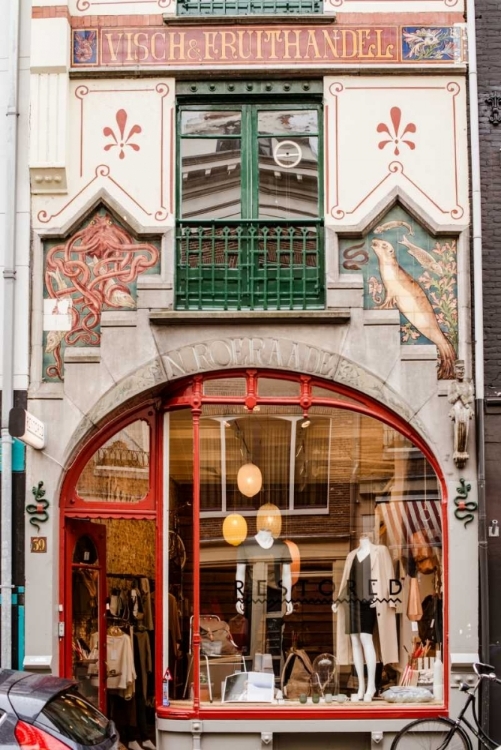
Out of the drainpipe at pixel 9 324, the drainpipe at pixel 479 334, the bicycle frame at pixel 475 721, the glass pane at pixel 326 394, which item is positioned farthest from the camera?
the glass pane at pixel 326 394

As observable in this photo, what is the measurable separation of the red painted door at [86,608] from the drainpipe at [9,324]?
0.73m

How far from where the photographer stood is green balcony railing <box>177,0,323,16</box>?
1485cm

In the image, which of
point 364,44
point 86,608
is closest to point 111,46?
point 364,44

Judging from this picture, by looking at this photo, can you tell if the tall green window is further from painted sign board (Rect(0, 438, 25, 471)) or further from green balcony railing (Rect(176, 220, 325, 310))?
painted sign board (Rect(0, 438, 25, 471))

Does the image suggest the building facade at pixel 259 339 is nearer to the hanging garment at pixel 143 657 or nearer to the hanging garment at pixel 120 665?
the hanging garment at pixel 120 665

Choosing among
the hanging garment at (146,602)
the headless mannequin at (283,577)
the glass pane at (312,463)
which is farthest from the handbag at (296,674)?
the hanging garment at (146,602)

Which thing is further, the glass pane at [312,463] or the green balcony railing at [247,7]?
the green balcony railing at [247,7]

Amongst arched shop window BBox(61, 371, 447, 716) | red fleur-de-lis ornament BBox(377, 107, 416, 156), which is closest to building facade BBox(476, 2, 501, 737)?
arched shop window BBox(61, 371, 447, 716)

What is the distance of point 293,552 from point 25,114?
5.75 meters

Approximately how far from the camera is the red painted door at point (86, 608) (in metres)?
14.4

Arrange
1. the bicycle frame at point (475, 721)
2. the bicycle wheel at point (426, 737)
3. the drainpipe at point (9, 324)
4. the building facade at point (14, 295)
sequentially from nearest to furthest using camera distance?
the bicycle frame at point (475, 721) → the bicycle wheel at point (426, 737) → the drainpipe at point (9, 324) → the building facade at point (14, 295)

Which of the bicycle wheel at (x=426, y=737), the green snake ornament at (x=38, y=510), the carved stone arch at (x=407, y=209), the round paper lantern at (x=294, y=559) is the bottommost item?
the bicycle wheel at (x=426, y=737)

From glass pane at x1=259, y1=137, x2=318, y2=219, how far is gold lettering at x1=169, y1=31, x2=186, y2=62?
51.6 inches

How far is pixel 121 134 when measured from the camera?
14.6m
